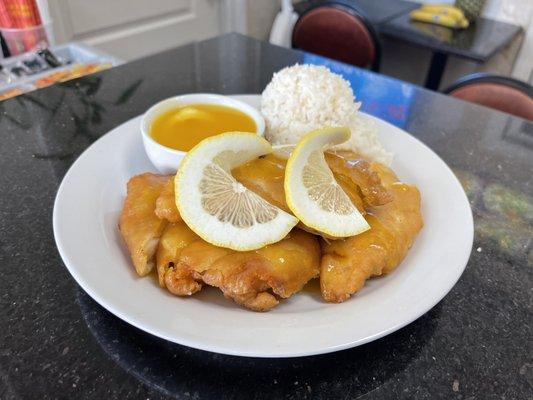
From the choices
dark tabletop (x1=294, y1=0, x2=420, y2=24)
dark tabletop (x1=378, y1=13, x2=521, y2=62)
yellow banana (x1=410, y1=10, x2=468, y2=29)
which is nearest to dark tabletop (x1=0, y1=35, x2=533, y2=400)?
dark tabletop (x1=378, y1=13, x2=521, y2=62)

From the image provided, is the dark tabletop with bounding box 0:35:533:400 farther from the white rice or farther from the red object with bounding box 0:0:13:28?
the red object with bounding box 0:0:13:28

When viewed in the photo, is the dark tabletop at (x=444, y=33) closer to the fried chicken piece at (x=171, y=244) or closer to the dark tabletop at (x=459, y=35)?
the dark tabletop at (x=459, y=35)

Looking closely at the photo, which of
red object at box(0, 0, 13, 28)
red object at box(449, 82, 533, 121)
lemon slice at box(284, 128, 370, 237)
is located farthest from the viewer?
red object at box(0, 0, 13, 28)

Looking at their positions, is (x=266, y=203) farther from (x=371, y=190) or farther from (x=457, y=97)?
(x=457, y=97)

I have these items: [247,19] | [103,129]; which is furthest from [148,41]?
[103,129]

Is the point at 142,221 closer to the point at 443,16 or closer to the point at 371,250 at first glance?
the point at 371,250
